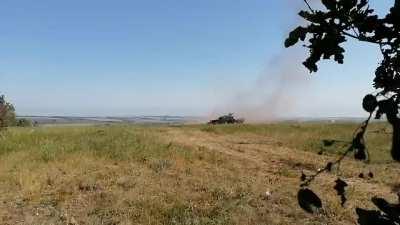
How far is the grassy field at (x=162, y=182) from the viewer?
43.8 feet

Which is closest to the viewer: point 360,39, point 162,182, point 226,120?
point 360,39

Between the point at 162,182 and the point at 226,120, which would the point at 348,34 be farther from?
the point at 226,120

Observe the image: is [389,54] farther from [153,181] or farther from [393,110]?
[153,181]

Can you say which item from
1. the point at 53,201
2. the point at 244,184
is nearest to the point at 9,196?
the point at 53,201

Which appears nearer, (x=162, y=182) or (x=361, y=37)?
(x=361, y=37)

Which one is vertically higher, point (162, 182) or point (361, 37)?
point (361, 37)

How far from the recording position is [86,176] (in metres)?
17.5

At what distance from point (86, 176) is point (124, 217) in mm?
4692

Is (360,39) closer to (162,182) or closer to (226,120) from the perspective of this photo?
(162,182)

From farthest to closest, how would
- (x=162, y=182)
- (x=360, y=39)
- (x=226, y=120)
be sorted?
(x=226, y=120) → (x=162, y=182) → (x=360, y=39)

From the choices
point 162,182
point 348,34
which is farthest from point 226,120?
point 348,34

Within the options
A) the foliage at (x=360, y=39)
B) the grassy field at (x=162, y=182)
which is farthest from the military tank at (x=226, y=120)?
the foliage at (x=360, y=39)

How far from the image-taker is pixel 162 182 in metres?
16.9

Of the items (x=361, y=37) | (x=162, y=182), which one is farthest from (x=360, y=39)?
(x=162, y=182)
